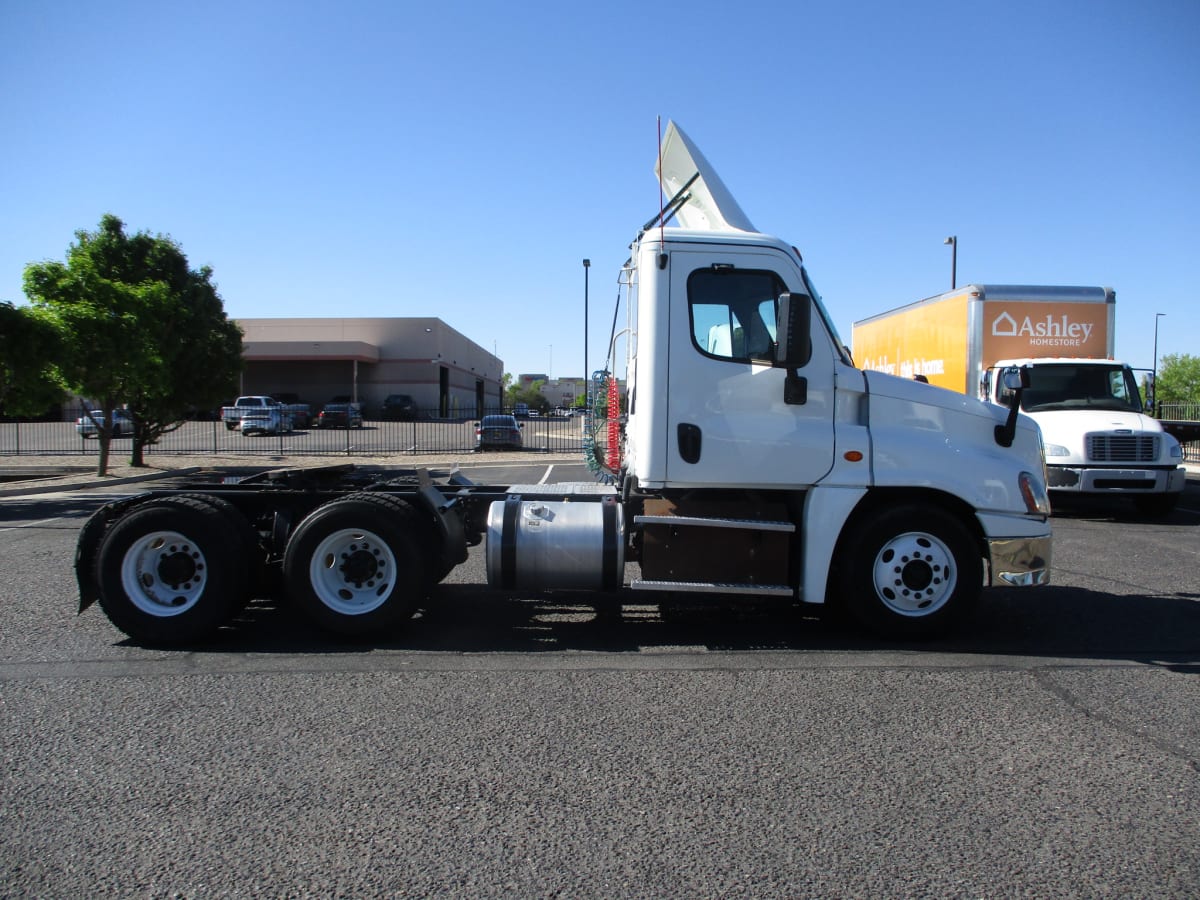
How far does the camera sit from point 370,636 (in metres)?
5.81

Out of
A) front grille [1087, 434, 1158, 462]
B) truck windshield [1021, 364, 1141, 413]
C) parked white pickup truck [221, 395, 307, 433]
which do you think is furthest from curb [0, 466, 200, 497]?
parked white pickup truck [221, 395, 307, 433]

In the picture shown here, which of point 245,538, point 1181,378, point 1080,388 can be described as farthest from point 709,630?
point 1181,378

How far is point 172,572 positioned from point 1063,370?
1266 cm

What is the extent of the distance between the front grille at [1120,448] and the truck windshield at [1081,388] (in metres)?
0.92

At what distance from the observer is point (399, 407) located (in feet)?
172

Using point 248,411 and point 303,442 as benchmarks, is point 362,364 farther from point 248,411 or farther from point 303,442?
point 303,442

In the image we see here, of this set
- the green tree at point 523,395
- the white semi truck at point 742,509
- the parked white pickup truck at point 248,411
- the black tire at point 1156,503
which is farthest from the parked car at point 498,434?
the green tree at point 523,395

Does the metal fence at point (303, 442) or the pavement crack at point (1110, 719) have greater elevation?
the metal fence at point (303, 442)

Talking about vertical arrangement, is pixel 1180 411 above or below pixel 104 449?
above

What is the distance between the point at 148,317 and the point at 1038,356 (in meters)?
18.4

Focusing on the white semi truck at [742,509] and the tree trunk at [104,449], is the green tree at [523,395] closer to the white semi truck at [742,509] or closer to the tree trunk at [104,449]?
the tree trunk at [104,449]

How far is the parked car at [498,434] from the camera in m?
29.0

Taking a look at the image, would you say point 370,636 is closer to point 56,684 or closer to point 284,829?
point 56,684

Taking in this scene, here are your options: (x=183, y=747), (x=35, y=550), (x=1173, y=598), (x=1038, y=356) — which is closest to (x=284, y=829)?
(x=183, y=747)
